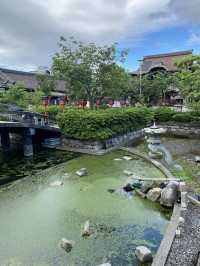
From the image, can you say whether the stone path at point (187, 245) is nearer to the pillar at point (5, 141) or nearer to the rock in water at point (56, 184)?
the rock in water at point (56, 184)

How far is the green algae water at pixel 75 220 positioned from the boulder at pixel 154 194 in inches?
8.4

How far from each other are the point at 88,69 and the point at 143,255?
49.5 feet

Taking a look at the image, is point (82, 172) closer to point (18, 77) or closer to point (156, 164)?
point (156, 164)

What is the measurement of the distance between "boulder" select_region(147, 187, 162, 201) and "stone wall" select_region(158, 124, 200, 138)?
13.5 metres

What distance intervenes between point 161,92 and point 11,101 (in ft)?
58.6

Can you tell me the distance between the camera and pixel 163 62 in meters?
35.5

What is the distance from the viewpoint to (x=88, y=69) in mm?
18031

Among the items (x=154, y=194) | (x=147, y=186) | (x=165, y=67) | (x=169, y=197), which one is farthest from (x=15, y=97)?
(x=165, y=67)

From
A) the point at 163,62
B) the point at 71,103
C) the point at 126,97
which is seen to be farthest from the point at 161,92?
the point at 71,103

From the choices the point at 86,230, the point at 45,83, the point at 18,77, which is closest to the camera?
the point at 86,230

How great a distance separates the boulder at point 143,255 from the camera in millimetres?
4934

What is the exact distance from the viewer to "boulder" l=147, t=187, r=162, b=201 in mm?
7738

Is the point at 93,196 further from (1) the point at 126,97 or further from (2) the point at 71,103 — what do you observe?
(1) the point at 126,97

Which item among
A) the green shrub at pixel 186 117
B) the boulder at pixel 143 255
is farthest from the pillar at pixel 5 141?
the green shrub at pixel 186 117
